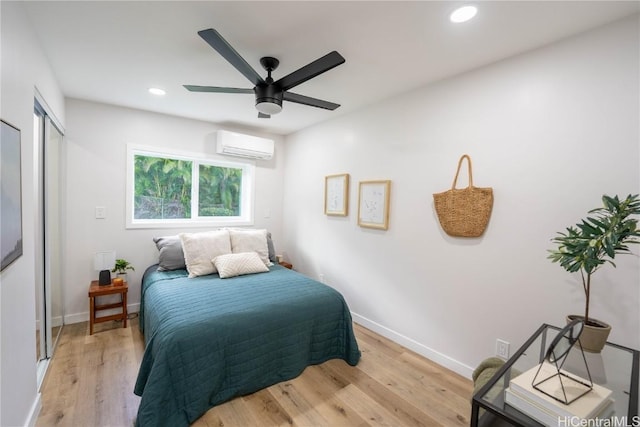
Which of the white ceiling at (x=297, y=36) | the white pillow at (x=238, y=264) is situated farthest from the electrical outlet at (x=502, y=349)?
the white pillow at (x=238, y=264)

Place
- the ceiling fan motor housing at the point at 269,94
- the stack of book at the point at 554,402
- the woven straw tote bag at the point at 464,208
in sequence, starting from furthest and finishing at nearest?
the woven straw tote bag at the point at 464,208
the ceiling fan motor housing at the point at 269,94
the stack of book at the point at 554,402

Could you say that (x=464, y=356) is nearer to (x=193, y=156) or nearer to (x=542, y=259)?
(x=542, y=259)

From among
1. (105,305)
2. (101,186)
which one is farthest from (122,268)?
(101,186)

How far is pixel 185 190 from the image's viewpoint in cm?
377

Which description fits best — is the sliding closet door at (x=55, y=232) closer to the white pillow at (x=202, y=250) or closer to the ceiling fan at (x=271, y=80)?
the white pillow at (x=202, y=250)

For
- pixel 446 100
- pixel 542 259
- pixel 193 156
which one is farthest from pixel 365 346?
pixel 193 156

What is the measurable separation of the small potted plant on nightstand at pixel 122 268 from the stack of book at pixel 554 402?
350cm

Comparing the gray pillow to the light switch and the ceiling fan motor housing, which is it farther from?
the ceiling fan motor housing

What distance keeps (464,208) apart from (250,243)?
2.30 metres

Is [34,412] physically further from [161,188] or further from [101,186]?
[161,188]

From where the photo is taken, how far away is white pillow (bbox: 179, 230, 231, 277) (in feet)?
9.57

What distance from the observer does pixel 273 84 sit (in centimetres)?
197

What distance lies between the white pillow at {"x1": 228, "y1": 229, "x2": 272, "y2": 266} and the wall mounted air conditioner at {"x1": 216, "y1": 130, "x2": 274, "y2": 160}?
1.11 m

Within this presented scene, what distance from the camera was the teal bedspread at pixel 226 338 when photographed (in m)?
1.70
